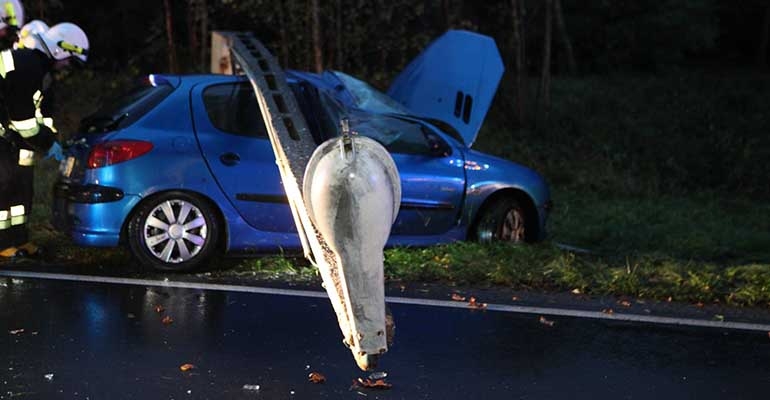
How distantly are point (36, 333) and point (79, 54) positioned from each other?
330 cm

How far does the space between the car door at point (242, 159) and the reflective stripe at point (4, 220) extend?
155cm

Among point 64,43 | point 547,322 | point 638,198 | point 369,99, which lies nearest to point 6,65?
point 64,43

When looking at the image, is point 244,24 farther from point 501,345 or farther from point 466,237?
point 501,345

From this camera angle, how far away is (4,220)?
27.9 feet

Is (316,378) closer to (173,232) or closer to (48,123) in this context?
(173,232)

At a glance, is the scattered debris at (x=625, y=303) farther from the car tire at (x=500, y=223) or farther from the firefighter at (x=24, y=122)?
the firefighter at (x=24, y=122)

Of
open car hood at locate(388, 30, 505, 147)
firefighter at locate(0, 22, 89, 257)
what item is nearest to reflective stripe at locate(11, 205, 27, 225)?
firefighter at locate(0, 22, 89, 257)

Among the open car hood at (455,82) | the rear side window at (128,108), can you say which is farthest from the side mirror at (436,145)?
the rear side window at (128,108)

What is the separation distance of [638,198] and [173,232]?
8071 millimetres

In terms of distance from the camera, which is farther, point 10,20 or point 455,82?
point 455,82

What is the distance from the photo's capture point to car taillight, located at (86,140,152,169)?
823cm

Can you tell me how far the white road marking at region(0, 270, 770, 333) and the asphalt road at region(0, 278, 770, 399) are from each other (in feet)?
0.39

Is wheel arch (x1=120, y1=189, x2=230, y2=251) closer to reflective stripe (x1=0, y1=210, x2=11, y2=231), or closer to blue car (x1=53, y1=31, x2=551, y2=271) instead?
blue car (x1=53, y1=31, x2=551, y2=271)

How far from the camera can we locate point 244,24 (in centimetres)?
1920
